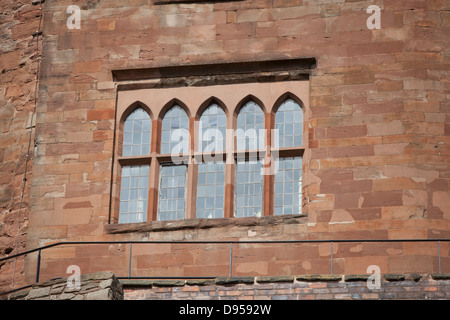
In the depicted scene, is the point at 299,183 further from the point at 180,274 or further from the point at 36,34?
the point at 36,34

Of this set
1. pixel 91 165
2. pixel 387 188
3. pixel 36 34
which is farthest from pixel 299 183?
pixel 36 34

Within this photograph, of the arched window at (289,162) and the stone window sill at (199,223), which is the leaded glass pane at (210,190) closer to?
the stone window sill at (199,223)

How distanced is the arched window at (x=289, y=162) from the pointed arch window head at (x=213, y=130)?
95 centimetres

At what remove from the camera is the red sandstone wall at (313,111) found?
25891 millimetres

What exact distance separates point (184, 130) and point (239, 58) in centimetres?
157

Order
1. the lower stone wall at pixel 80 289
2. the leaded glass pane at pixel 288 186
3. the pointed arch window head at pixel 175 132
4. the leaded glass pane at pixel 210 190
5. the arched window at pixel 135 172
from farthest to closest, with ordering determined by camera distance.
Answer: the pointed arch window head at pixel 175 132
the arched window at pixel 135 172
the leaded glass pane at pixel 210 190
the leaded glass pane at pixel 288 186
the lower stone wall at pixel 80 289

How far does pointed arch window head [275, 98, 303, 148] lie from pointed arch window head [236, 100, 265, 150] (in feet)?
0.95

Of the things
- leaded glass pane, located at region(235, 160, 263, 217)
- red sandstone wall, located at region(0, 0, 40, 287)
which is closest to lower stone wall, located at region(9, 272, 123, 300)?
red sandstone wall, located at region(0, 0, 40, 287)

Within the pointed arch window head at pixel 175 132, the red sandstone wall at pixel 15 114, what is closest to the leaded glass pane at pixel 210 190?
the pointed arch window head at pixel 175 132

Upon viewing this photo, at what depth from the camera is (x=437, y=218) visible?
25.6 meters

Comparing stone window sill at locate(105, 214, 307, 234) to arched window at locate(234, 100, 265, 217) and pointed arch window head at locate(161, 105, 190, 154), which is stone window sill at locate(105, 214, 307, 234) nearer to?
arched window at locate(234, 100, 265, 217)

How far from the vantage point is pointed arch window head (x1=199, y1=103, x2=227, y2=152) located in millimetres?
27234
